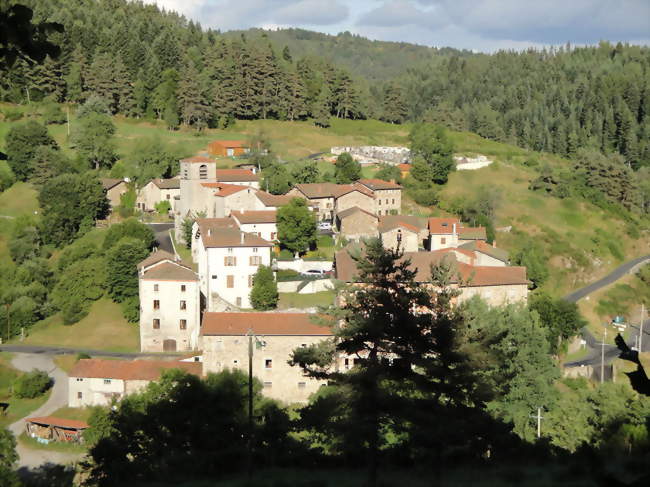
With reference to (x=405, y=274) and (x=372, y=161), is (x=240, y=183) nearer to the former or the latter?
(x=372, y=161)

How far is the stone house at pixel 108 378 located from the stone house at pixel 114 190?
79.7 feet

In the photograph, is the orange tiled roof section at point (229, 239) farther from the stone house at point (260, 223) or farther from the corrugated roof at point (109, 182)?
the corrugated roof at point (109, 182)

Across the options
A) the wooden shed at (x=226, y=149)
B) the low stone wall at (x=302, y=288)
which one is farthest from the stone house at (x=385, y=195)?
the wooden shed at (x=226, y=149)

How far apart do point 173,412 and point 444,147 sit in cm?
5017

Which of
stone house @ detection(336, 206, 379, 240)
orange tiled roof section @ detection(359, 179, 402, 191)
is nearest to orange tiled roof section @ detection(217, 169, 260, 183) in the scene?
Answer: orange tiled roof section @ detection(359, 179, 402, 191)

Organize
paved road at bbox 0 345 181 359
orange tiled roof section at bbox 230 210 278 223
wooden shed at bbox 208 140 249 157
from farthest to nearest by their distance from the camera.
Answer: wooden shed at bbox 208 140 249 157
orange tiled roof section at bbox 230 210 278 223
paved road at bbox 0 345 181 359

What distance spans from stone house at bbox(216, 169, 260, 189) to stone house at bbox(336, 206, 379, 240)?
8.36m

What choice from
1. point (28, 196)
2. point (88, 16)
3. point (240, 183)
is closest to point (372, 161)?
point (240, 183)

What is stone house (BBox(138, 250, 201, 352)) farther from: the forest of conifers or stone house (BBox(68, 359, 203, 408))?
the forest of conifers

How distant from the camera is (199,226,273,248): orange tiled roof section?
41.9m

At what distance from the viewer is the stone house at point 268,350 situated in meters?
35.4

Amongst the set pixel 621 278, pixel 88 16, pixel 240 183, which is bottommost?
pixel 621 278

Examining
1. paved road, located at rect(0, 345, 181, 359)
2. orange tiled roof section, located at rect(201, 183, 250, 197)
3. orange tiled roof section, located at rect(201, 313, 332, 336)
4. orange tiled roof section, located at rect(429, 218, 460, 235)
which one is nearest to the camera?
orange tiled roof section, located at rect(201, 313, 332, 336)

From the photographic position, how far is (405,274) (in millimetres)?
17609
